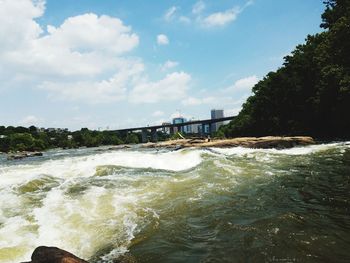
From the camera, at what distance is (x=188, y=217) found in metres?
8.20

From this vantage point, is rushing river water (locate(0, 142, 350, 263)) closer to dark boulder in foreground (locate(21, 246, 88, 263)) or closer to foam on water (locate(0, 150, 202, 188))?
dark boulder in foreground (locate(21, 246, 88, 263))

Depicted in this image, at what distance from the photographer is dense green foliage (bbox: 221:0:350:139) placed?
31.4 metres

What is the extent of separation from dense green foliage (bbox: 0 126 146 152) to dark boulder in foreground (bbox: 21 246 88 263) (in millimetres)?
98703

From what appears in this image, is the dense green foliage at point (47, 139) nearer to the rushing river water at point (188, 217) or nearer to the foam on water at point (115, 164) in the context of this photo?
the foam on water at point (115, 164)

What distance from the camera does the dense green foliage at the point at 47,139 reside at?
327 ft

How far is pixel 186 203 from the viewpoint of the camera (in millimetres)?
9633

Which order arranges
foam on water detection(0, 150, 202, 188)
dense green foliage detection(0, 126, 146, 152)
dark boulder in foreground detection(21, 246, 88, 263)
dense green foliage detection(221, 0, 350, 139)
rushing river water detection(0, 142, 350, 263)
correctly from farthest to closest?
1. dense green foliage detection(0, 126, 146, 152)
2. dense green foliage detection(221, 0, 350, 139)
3. foam on water detection(0, 150, 202, 188)
4. rushing river water detection(0, 142, 350, 263)
5. dark boulder in foreground detection(21, 246, 88, 263)

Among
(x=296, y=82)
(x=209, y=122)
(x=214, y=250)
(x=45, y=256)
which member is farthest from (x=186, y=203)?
(x=209, y=122)

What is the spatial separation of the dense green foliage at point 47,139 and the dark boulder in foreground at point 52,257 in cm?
9870

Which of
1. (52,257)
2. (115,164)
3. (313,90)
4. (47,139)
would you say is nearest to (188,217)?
(52,257)

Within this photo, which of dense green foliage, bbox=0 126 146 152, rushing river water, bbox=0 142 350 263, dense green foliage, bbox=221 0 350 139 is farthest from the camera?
dense green foliage, bbox=0 126 146 152

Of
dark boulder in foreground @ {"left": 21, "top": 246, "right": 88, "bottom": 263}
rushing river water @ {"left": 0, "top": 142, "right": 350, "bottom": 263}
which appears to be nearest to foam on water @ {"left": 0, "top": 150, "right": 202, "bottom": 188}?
rushing river water @ {"left": 0, "top": 142, "right": 350, "bottom": 263}

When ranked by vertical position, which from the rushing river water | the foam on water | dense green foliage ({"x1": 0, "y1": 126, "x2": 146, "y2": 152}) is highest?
dense green foliage ({"x1": 0, "y1": 126, "x2": 146, "y2": 152})

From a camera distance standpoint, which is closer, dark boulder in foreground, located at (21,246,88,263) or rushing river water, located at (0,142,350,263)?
dark boulder in foreground, located at (21,246,88,263)
